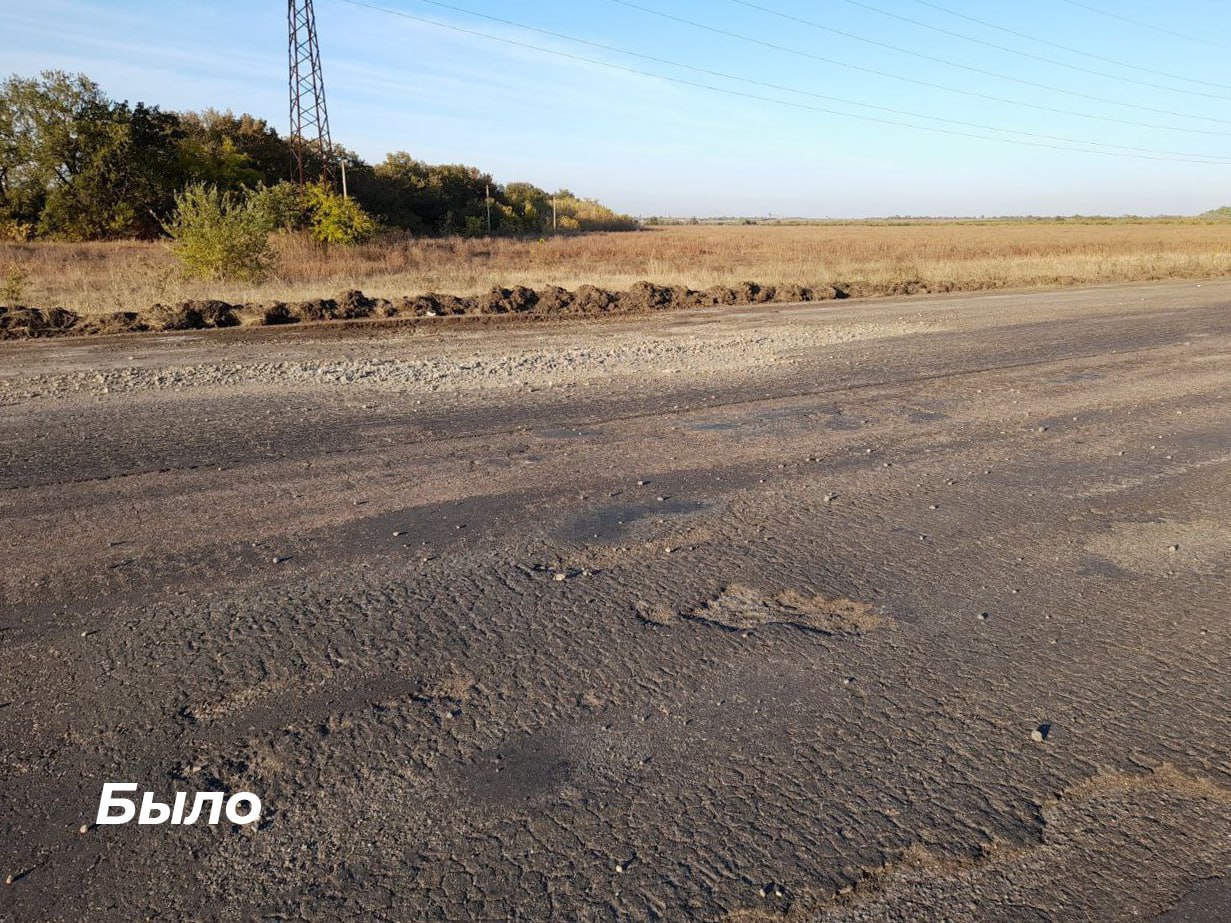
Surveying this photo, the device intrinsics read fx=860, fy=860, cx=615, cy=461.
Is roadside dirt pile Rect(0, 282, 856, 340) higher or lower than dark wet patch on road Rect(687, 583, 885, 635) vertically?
higher

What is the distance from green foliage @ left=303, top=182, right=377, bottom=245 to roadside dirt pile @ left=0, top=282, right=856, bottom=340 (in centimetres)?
1514

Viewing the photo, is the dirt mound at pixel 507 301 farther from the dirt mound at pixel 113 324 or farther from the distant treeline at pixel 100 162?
the distant treeline at pixel 100 162

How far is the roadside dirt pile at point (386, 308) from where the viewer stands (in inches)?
554

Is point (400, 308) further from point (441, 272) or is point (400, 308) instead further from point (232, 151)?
point (232, 151)

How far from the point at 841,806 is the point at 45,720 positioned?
2.85 m

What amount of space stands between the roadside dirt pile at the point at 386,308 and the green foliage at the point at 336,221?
15.1m

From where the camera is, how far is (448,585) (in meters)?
4.34

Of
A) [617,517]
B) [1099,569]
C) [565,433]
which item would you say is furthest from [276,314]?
[1099,569]

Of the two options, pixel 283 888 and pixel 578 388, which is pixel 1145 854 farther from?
pixel 578 388

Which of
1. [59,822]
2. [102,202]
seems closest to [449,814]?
[59,822]

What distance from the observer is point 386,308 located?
53.2 ft

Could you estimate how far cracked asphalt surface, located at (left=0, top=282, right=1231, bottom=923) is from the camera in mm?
2488

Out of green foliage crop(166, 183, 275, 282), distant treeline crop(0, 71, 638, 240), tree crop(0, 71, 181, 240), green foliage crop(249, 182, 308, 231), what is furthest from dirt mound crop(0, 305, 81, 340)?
tree crop(0, 71, 181, 240)

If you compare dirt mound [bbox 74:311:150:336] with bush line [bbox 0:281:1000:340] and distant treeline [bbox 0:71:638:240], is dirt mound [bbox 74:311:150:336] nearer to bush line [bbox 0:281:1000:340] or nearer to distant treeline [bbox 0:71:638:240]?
bush line [bbox 0:281:1000:340]
